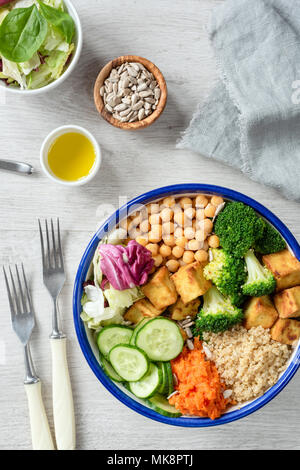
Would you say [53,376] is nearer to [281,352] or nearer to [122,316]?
[122,316]

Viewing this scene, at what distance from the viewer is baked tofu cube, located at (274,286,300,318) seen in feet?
7.67

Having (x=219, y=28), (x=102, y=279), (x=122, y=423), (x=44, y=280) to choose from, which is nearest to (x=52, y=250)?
(x=44, y=280)

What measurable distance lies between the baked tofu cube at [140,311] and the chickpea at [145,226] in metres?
0.38

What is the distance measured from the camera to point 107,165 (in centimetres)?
266

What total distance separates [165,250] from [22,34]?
1310 mm

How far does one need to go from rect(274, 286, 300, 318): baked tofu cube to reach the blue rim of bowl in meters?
0.18

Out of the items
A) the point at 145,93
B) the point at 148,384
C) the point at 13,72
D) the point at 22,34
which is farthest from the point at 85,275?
the point at 22,34

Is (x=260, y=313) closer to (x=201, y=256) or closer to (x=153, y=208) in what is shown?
(x=201, y=256)

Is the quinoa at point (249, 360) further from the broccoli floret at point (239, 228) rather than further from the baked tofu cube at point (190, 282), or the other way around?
the broccoli floret at point (239, 228)

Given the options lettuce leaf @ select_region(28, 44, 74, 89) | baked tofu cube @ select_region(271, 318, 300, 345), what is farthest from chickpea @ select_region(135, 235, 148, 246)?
lettuce leaf @ select_region(28, 44, 74, 89)

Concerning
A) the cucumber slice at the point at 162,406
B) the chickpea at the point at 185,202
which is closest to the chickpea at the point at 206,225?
A: the chickpea at the point at 185,202

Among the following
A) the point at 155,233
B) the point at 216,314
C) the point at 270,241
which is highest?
the point at 155,233

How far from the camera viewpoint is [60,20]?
229cm
